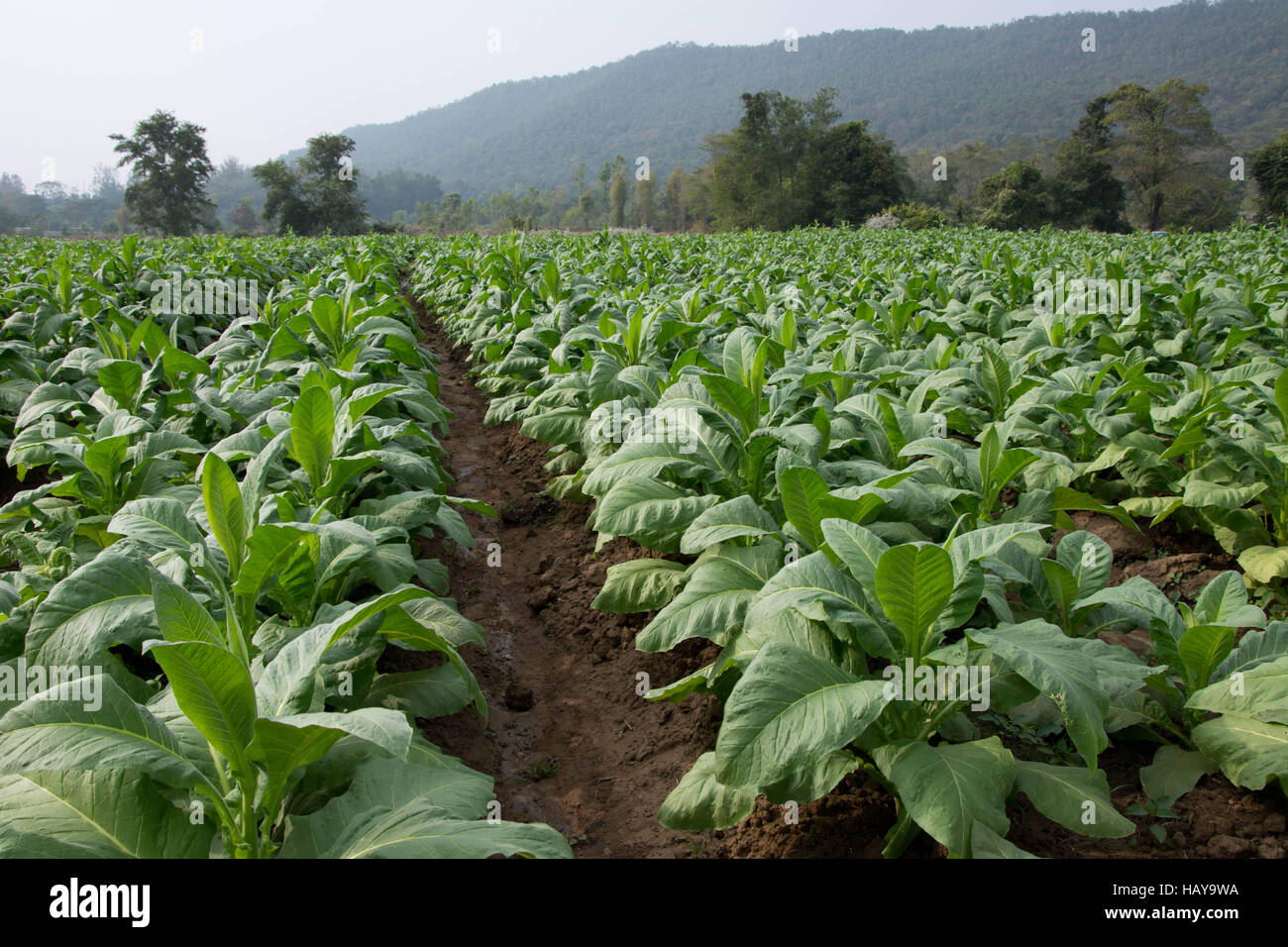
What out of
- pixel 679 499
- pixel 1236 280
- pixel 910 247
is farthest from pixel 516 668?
pixel 910 247

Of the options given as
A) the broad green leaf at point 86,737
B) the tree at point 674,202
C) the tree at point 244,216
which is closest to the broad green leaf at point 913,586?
the broad green leaf at point 86,737

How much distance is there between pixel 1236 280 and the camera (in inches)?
321

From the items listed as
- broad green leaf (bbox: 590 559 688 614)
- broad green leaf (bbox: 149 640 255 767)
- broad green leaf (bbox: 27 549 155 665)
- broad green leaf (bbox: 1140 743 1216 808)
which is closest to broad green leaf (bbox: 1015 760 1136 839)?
broad green leaf (bbox: 1140 743 1216 808)

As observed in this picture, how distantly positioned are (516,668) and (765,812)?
4.77ft

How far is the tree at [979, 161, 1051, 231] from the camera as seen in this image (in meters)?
43.5

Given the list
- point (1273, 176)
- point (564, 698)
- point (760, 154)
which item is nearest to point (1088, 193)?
point (1273, 176)

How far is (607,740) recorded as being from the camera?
2.76 m

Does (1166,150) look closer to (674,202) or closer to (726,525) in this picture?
(674,202)

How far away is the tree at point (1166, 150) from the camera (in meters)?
51.4

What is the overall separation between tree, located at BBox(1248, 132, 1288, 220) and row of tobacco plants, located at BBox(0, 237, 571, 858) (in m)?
45.9

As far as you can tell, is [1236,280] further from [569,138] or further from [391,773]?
[569,138]

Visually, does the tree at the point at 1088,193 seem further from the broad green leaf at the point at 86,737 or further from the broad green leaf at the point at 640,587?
the broad green leaf at the point at 86,737

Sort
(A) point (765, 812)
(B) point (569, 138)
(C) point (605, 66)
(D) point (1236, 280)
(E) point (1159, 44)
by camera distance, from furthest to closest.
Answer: (C) point (605, 66), (B) point (569, 138), (E) point (1159, 44), (D) point (1236, 280), (A) point (765, 812)
